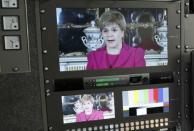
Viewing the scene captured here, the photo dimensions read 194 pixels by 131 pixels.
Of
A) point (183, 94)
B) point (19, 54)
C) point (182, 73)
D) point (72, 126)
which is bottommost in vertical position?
point (72, 126)

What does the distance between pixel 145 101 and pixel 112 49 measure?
0.29 m

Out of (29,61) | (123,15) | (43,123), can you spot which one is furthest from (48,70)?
(123,15)

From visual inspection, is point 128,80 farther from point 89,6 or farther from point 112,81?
point 89,6

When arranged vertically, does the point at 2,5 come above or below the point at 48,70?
above

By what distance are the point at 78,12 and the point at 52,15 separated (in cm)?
11

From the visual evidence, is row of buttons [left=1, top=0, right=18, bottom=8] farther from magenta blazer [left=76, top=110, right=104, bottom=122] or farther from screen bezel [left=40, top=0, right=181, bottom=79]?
magenta blazer [left=76, top=110, right=104, bottom=122]

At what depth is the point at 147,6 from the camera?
3.78 ft

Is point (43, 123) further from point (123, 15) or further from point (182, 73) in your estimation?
point (182, 73)

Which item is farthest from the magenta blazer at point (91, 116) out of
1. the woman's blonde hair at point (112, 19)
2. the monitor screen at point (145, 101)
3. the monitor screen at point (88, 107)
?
the woman's blonde hair at point (112, 19)

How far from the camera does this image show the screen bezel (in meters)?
1.04

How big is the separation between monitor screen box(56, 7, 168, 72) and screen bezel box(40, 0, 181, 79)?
0.02 m

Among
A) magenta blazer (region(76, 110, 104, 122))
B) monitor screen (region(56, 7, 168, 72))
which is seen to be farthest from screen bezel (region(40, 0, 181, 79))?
magenta blazer (region(76, 110, 104, 122))

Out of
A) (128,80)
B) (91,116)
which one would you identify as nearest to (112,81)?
(128,80)

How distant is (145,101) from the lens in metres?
1.18
